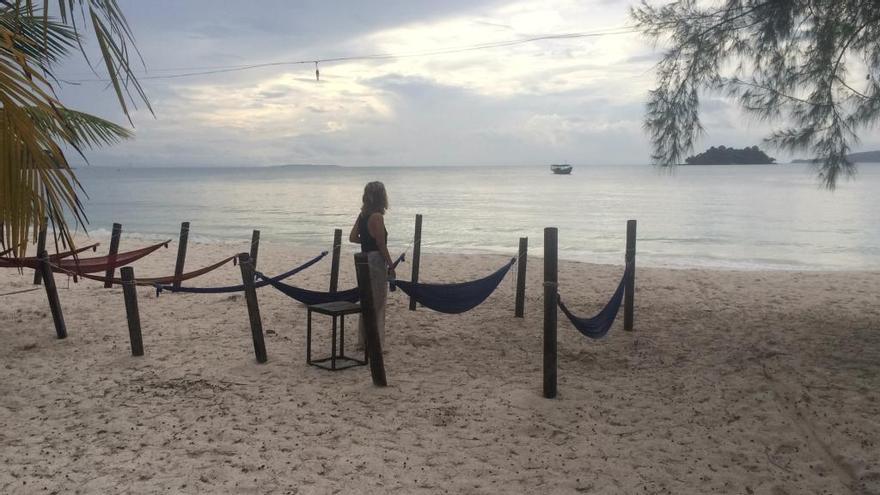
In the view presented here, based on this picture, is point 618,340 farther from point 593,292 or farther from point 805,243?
point 805,243

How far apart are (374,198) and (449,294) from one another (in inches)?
41.2

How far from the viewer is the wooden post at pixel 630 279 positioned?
578 centimetres

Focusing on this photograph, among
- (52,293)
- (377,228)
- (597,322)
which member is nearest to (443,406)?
(377,228)

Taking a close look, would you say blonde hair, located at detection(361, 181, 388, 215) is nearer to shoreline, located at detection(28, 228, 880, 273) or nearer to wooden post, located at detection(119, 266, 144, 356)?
Answer: wooden post, located at detection(119, 266, 144, 356)

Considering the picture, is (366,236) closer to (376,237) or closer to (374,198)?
(376,237)

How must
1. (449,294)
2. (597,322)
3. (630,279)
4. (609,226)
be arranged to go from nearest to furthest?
(597,322)
(449,294)
(630,279)
(609,226)

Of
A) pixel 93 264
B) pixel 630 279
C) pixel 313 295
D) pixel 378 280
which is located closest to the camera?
pixel 378 280

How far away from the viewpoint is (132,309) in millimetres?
4773

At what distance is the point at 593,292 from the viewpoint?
27.6 ft

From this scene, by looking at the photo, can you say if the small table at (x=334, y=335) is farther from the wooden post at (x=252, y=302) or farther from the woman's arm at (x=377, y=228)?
the woman's arm at (x=377, y=228)

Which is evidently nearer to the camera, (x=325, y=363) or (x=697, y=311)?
(x=325, y=363)

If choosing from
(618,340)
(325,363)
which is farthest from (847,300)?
(325,363)

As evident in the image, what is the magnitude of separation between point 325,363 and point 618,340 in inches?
103

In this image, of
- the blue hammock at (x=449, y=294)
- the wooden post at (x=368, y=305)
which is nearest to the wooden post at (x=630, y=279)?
the blue hammock at (x=449, y=294)
